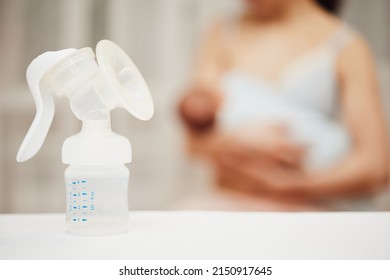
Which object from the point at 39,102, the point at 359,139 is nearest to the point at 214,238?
the point at 39,102

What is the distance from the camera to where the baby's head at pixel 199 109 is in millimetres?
1898

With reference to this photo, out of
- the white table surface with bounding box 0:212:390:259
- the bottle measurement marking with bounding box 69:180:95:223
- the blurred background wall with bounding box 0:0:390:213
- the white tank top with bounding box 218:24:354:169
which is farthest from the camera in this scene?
the blurred background wall with bounding box 0:0:390:213

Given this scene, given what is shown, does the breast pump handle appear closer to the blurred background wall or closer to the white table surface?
the white table surface

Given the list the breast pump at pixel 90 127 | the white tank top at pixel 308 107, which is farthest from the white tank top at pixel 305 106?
the breast pump at pixel 90 127

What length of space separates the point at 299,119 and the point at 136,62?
63 centimetres

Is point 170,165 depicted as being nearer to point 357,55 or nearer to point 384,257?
point 357,55

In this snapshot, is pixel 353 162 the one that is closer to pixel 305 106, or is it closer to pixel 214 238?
pixel 305 106

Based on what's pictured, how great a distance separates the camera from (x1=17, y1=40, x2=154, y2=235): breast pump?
668mm

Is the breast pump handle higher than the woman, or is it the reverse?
the woman

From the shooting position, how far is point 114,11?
204cm

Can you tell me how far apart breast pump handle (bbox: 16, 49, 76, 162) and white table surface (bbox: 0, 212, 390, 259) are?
111 millimetres

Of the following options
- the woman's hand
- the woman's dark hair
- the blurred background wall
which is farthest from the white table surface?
the woman's dark hair

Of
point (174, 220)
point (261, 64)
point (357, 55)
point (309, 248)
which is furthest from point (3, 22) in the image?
point (309, 248)

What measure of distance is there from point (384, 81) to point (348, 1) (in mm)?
319
